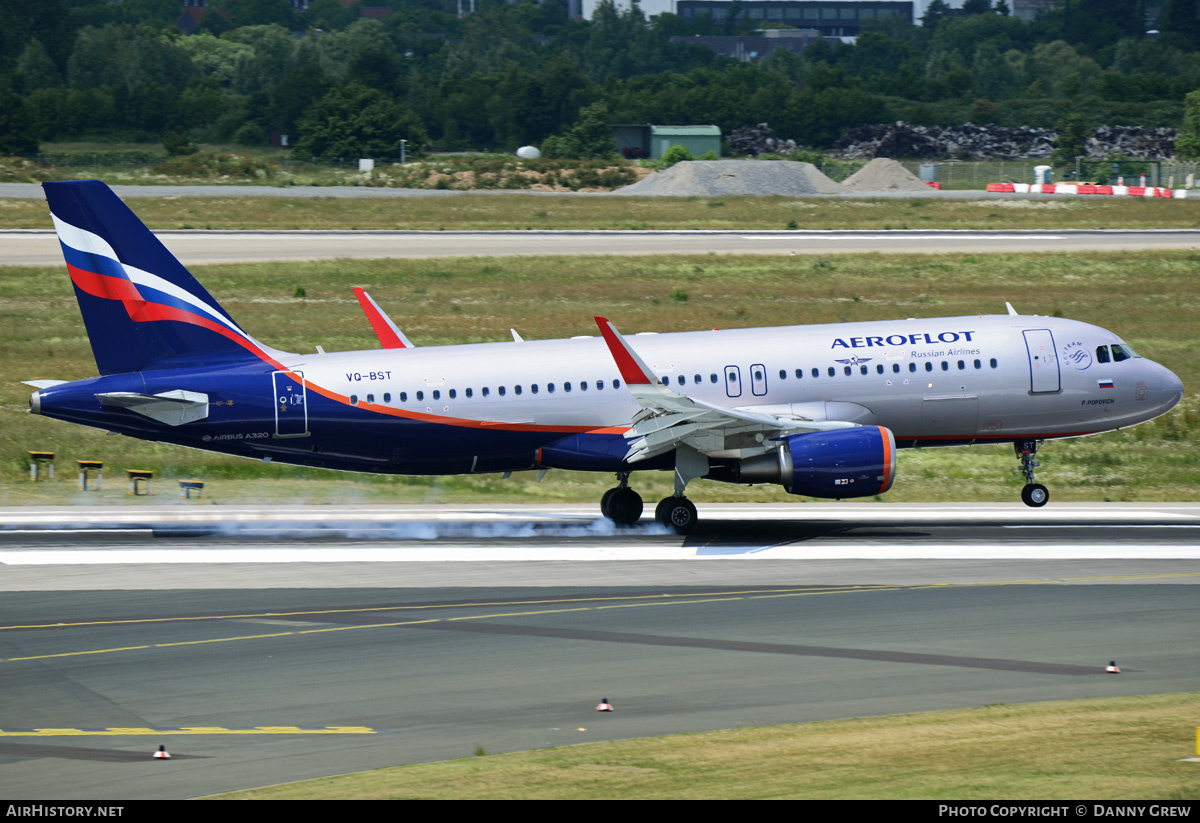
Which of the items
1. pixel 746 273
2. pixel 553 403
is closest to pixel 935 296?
pixel 746 273

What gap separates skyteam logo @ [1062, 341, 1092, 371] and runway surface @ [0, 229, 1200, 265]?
47.8 meters

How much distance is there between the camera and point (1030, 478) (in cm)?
3738

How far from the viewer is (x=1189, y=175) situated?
141250 millimetres

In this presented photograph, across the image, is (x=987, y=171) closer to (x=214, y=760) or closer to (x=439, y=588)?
(x=439, y=588)

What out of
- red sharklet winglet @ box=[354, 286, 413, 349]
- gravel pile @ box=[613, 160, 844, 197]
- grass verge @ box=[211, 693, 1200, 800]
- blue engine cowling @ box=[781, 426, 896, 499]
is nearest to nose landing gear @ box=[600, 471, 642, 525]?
blue engine cowling @ box=[781, 426, 896, 499]

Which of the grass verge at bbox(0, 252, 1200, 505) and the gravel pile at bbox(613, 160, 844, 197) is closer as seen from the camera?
Result: the grass verge at bbox(0, 252, 1200, 505)

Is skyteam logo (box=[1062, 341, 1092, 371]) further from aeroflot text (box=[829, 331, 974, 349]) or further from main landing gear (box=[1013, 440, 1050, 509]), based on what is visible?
aeroflot text (box=[829, 331, 974, 349])

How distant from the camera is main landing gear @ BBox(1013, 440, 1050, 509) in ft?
120

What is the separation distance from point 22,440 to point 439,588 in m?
24.1

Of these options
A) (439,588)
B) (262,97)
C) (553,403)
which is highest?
(262,97)

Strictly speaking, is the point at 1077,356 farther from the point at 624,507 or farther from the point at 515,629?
the point at 515,629

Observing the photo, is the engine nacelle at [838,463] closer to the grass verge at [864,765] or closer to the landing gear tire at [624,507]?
the landing gear tire at [624,507]

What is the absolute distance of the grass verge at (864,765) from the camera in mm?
15242
